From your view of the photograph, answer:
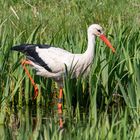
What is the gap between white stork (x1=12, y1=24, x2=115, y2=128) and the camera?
9633mm

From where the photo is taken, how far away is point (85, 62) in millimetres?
9727

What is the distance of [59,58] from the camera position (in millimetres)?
9727

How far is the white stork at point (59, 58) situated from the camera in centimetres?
963

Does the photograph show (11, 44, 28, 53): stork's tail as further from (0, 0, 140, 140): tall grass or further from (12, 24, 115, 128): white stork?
(0, 0, 140, 140): tall grass

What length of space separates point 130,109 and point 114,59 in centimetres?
175

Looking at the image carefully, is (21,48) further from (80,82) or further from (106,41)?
(106,41)

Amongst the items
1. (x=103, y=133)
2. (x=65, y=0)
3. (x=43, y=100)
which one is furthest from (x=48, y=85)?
(x=65, y=0)

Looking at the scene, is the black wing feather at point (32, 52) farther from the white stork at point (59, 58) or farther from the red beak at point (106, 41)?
the red beak at point (106, 41)

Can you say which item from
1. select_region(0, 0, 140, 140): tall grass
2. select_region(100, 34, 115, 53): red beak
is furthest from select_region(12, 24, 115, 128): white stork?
select_region(0, 0, 140, 140): tall grass

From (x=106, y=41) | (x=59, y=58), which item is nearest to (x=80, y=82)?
(x=59, y=58)

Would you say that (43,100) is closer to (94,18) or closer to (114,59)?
(114,59)

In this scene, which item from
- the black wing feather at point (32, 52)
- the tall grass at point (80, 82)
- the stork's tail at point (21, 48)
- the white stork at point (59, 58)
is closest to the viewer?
the tall grass at point (80, 82)

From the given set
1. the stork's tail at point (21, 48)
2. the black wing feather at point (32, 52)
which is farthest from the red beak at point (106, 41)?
the stork's tail at point (21, 48)

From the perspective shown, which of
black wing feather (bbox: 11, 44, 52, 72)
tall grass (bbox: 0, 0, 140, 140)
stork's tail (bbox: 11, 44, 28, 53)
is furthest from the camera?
black wing feather (bbox: 11, 44, 52, 72)
